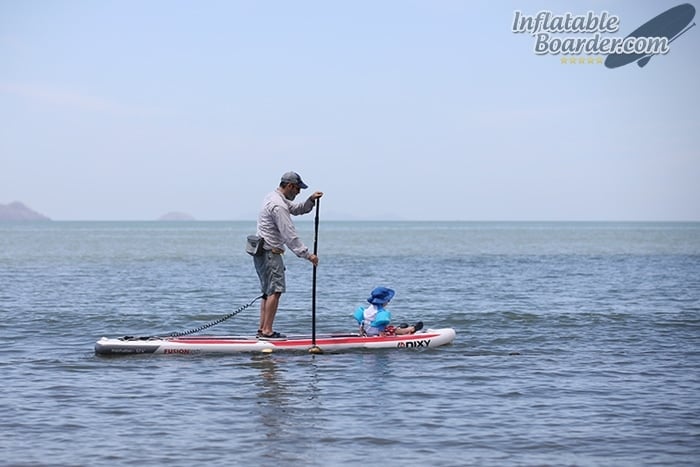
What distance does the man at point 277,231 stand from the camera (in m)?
13.6

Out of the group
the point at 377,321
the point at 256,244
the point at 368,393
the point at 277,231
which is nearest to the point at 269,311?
the point at 256,244

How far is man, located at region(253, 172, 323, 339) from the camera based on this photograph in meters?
13.6

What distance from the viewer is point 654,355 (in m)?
14.2

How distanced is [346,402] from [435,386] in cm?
143

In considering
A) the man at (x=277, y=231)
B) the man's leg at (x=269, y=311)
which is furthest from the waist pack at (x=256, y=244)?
the man's leg at (x=269, y=311)

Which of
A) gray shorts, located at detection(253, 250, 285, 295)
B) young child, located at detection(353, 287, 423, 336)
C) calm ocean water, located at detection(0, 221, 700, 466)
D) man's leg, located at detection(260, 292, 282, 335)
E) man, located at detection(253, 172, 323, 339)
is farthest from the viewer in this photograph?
young child, located at detection(353, 287, 423, 336)

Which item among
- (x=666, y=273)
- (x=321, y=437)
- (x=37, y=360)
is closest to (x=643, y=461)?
(x=321, y=437)

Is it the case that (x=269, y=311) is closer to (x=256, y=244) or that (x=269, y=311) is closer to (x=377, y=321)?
(x=256, y=244)

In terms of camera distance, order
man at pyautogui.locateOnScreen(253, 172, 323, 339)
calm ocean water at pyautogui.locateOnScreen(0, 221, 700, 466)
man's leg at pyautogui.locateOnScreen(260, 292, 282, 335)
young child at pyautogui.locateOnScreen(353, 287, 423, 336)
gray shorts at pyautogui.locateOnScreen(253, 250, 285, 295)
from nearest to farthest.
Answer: calm ocean water at pyautogui.locateOnScreen(0, 221, 700, 466) → man at pyautogui.locateOnScreen(253, 172, 323, 339) → gray shorts at pyautogui.locateOnScreen(253, 250, 285, 295) → man's leg at pyautogui.locateOnScreen(260, 292, 282, 335) → young child at pyautogui.locateOnScreen(353, 287, 423, 336)

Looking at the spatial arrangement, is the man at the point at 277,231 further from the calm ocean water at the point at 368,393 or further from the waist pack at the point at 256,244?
the calm ocean water at the point at 368,393

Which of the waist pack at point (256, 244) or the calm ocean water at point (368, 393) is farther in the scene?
the waist pack at point (256, 244)

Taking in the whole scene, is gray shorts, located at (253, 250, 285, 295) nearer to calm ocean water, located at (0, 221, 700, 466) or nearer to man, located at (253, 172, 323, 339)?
man, located at (253, 172, 323, 339)

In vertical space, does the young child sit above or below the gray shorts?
below

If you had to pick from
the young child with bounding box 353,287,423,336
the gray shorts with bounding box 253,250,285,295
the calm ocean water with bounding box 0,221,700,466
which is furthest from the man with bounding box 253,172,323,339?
the young child with bounding box 353,287,423,336
